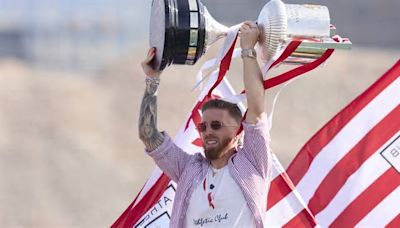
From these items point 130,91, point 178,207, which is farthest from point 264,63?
point 130,91

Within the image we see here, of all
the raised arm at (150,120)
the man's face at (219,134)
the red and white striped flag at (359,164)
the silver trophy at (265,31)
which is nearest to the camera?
the silver trophy at (265,31)

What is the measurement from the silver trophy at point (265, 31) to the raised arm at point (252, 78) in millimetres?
35

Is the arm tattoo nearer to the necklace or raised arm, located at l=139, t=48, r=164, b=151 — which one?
raised arm, located at l=139, t=48, r=164, b=151

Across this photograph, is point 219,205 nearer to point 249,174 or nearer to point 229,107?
point 249,174

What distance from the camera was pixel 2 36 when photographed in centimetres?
1030

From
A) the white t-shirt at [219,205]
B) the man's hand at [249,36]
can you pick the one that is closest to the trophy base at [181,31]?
the man's hand at [249,36]

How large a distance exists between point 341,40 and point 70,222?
5.64 metres

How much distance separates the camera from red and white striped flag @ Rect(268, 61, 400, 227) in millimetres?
4562

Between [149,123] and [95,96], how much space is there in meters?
6.14

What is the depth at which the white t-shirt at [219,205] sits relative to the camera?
12.0ft

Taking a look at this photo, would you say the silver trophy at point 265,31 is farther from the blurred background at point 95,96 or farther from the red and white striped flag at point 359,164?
the blurred background at point 95,96

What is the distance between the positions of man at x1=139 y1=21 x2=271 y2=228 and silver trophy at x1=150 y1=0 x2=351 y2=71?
3.0 inches

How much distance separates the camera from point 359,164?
4.64 meters

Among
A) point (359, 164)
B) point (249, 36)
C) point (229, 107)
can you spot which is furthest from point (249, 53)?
point (359, 164)
